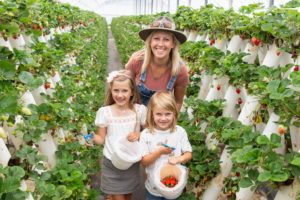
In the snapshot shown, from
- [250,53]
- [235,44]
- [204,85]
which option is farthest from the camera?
[204,85]

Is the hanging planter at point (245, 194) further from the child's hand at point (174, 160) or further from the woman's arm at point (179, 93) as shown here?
the woman's arm at point (179, 93)

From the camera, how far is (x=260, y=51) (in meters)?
2.35

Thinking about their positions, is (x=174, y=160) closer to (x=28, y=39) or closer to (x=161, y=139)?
(x=161, y=139)

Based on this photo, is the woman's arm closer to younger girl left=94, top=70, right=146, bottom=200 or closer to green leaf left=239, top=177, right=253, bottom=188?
younger girl left=94, top=70, right=146, bottom=200

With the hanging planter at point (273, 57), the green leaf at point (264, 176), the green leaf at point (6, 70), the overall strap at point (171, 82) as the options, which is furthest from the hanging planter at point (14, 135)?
the hanging planter at point (273, 57)

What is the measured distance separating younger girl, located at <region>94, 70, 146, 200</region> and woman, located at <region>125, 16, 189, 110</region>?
22 centimetres

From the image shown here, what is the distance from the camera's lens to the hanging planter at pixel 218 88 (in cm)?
274

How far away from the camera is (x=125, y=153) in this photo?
219cm

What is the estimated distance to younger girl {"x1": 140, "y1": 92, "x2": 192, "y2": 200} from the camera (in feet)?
7.13

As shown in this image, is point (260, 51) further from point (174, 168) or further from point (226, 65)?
point (174, 168)

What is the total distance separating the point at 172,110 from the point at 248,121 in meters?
0.46

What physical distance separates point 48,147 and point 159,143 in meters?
0.70

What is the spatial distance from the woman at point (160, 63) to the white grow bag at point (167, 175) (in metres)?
0.64

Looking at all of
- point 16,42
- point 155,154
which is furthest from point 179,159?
point 16,42
